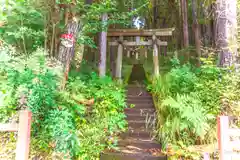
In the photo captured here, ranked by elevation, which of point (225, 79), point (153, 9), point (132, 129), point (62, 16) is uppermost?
point (153, 9)

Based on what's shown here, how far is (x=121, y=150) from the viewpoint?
152 inches

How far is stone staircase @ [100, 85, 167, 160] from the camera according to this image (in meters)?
3.67

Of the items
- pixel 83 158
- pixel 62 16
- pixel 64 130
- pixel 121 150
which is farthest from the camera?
pixel 62 16

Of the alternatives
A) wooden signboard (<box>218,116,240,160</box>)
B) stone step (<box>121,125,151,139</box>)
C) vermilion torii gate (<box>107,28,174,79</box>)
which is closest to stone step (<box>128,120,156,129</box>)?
stone step (<box>121,125,151,139</box>)

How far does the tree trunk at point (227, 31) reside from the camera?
436 centimetres

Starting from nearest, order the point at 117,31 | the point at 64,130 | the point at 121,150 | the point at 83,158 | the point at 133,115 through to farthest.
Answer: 1. the point at 64,130
2. the point at 83,158
3. the point at 121,150
4. the point at 133,115
5. the point at 117,31

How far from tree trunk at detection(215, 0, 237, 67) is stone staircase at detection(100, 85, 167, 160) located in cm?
229

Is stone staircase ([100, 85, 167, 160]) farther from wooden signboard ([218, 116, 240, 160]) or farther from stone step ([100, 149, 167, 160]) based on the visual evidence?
wooden signboard ([218, 116, 240, 160])

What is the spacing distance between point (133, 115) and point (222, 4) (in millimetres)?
3612

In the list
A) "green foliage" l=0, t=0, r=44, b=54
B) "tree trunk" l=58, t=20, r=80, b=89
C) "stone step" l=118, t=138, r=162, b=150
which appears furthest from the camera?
"green foliage" l=0, t=0, r=44, b=54

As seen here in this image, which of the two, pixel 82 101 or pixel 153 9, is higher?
pixel 153 9

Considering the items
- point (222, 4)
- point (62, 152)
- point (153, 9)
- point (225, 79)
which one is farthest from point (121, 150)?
point (153, 9)

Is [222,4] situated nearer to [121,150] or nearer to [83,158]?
[121,150]

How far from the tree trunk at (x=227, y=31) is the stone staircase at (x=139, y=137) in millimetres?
2287
